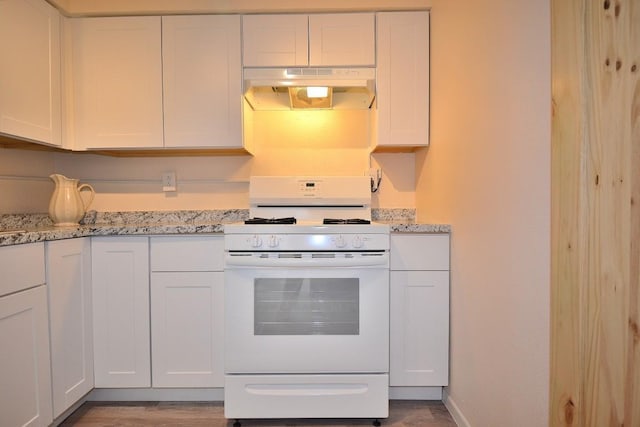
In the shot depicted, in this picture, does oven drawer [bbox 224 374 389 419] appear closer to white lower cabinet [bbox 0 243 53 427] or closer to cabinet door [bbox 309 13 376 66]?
white lower cabinet [bbox 0 243 53 427]

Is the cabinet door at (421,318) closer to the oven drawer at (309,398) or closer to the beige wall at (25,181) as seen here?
the oven drawer at (309,398)

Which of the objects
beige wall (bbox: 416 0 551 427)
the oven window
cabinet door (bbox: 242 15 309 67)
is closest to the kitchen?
beige wall (bbox: 416 0 551 427)

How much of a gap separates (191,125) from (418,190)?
143cm

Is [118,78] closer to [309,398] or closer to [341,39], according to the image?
[341,39]

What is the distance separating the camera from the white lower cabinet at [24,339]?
1123 mm

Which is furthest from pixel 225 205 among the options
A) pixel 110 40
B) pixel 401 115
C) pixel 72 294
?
pixel 401 115

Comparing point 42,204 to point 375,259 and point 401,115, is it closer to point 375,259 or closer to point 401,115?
point 375,259

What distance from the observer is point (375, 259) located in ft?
4.65

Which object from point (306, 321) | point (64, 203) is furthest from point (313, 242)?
point (64, 203)

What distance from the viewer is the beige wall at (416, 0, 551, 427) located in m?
0.89

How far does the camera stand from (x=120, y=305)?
1.52m

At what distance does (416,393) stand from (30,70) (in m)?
2.49

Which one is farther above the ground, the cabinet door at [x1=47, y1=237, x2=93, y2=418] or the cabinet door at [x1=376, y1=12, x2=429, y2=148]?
the cabinet door at [x1=376, y1=12, x2=429, y2=148]

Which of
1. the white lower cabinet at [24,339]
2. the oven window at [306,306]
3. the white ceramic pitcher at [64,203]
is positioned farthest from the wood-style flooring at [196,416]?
the white ceramic pitcher at [64,203]
